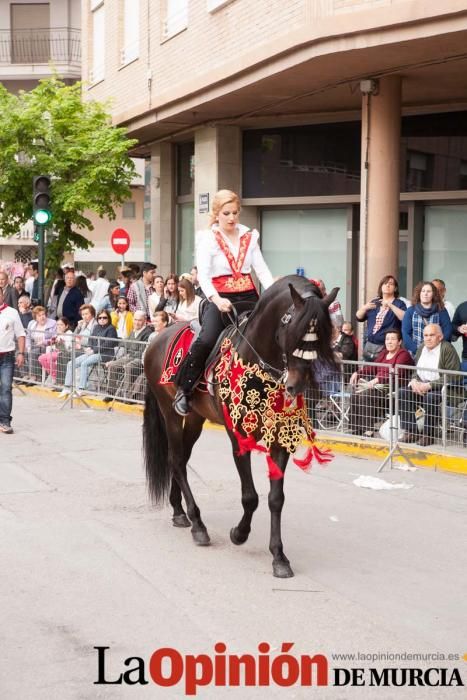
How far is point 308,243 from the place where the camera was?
19.3 meters

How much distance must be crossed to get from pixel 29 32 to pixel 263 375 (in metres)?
41.9

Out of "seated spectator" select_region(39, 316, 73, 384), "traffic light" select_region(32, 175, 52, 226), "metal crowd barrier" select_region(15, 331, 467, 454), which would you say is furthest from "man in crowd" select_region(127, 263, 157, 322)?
"metal crowd barrier" select_region(15, 331, 467, 454)

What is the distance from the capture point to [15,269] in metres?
32.5

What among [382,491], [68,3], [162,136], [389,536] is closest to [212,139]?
[162,136]

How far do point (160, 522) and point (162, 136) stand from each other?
591 inches

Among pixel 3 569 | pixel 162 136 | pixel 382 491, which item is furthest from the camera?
pixel 162 136

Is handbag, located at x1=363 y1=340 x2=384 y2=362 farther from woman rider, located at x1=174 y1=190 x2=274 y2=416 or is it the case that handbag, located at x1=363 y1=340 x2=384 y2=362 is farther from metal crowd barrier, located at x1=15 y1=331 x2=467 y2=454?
woman rider, located at x1=174 y1=190 x2=274 y2=416

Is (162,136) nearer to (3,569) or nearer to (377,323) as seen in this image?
(377,323)

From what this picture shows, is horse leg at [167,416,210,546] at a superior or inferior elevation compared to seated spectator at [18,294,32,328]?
inferior

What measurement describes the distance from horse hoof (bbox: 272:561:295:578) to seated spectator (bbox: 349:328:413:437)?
→ 4576 millimetres

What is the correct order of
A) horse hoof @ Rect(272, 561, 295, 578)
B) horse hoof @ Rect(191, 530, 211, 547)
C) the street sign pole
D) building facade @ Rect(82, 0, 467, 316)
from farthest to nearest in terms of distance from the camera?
1. the street sign pole
2. building facade @ Rect(82, 0, 467, 316)
3. horse hoof @ Rect(191, 530, 211, 547)
4. horse hoof @ Rect(272, 561, 295, 578)

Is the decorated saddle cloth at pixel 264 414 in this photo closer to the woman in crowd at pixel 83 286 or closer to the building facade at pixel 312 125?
the building facade at pixel 312 125

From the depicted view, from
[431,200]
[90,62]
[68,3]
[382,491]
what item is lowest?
[382,491]

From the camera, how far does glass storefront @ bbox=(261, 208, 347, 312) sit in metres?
18.8
